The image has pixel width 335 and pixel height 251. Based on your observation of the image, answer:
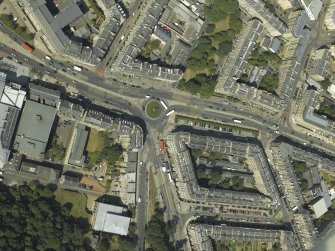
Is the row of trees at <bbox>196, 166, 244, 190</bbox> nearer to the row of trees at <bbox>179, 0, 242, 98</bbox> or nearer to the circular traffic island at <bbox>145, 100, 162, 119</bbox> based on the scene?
the circular traffic island at <bbox>145, 100, 162, 119</bbox>

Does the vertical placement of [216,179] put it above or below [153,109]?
below

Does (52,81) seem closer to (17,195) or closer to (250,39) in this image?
(17,195)

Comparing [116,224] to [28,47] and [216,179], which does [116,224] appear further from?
[28,47]

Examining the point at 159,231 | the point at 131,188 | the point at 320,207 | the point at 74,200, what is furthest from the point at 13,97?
the point at 320,207

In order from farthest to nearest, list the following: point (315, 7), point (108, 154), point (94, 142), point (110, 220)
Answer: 1. point (315, 7)
2. point (94, 142)
3. point (108, 154)
4. point (110, 220)

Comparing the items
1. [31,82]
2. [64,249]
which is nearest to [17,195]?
[64,249]

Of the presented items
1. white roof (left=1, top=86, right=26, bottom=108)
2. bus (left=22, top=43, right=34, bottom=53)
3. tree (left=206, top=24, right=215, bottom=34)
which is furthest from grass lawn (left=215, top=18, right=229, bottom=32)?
white roof (left=1, top=86, right=26, bottom=108)
